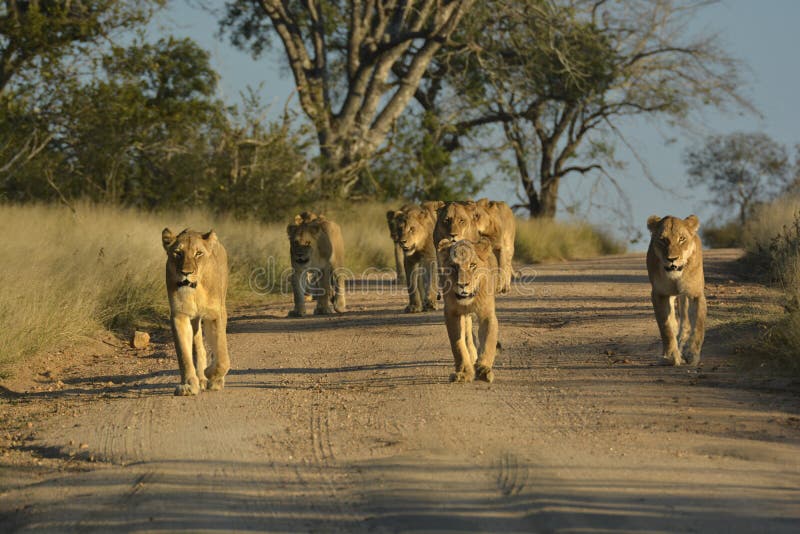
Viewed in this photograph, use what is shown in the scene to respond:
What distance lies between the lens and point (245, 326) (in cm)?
1200

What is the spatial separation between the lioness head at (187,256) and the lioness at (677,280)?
3.31 meters

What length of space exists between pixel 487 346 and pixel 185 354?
6.88ft

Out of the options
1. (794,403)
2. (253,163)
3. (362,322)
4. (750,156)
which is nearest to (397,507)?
(794,403)

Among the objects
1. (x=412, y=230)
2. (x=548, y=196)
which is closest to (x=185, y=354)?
(x=412, y=230)

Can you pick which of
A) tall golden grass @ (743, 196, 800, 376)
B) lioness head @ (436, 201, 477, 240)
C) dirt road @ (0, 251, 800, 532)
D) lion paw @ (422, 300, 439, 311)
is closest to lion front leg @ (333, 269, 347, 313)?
lion paw @ (422, 300, 439, 311)

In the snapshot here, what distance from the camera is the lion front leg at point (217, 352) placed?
25.5 feet

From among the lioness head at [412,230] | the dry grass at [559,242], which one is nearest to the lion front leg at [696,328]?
the lioness head at [412,230]

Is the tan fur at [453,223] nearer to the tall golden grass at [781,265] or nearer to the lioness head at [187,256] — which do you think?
the tall golden grass at [781,265]

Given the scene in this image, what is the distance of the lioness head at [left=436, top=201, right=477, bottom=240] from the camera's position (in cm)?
1083

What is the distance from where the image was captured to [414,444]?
19.7 ft

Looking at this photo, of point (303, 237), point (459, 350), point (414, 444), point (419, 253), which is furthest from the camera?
point (303, 237)

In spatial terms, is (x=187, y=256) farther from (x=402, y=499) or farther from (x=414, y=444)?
(x=402, y=499)

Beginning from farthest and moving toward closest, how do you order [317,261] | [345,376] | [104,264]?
[104,264] → [317,261] → [345,376]

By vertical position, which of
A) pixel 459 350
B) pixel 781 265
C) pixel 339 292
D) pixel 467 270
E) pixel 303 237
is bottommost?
pixel 459 350
